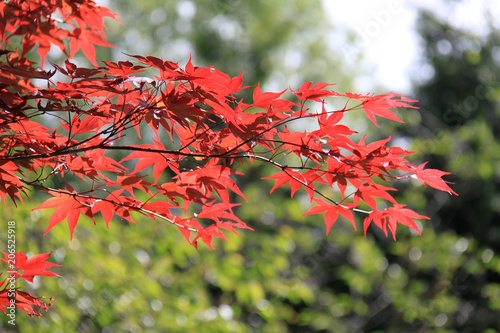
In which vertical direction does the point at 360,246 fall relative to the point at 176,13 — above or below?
below

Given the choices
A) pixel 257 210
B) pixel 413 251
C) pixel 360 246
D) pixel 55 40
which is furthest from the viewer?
pixel 257 210

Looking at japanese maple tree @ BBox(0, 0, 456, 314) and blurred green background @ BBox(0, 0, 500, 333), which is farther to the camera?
blurred green background @ BBox(0, 0, 500, 333)

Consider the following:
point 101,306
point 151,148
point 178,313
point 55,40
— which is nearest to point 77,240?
point 101,306

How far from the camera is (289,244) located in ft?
11.8

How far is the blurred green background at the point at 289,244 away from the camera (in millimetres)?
2379

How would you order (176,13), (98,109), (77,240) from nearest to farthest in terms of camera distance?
(98,109)
(77,240)
(176,13)

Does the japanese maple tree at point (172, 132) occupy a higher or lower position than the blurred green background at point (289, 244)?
higher

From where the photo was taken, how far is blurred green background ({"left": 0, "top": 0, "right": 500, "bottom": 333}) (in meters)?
2.38

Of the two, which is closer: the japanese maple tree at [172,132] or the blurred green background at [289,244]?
the japanese maple tree at [172,132]

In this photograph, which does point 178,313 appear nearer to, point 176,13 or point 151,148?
point 151,148

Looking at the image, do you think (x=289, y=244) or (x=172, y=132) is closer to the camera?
(x=172, y=132)

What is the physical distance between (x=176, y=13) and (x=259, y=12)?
1511 mm

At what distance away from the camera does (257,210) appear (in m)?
4.18

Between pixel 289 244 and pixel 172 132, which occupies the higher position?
pixel 172 132
